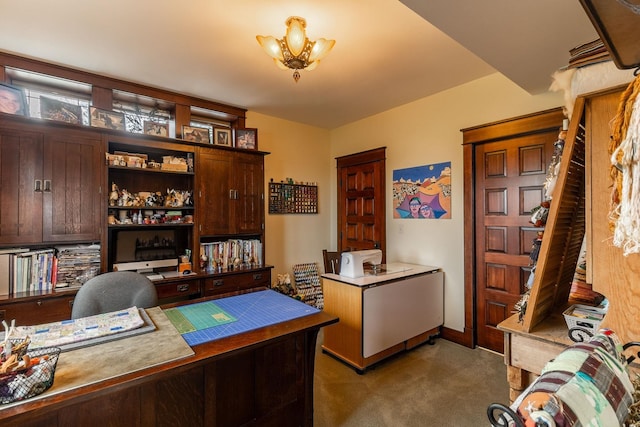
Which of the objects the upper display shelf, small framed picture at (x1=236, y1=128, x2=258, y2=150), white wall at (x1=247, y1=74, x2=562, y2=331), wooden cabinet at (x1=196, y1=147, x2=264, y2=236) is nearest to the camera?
the upper display shelf

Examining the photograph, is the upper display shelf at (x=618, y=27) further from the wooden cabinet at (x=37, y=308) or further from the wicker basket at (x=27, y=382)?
the wooden cabinet at (x=37, y=308)

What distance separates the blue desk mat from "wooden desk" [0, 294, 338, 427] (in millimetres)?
66

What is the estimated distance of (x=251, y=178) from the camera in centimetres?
346

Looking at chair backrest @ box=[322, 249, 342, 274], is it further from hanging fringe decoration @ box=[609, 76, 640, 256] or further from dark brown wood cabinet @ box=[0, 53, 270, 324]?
hanging fringe decoration @ box=[609, 76, 640, 256]

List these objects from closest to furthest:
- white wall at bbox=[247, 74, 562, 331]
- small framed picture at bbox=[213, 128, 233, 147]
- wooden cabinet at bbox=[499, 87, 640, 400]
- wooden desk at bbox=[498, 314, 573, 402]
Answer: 1. wooden cabinet at bbox=[499, 87, 640, 400]
2. wooden desk at bbox=[498, 314, 573, 402]
3. white wall at bbox=[247, 74, 562, 331]
4. small framed picture at bbox=[213, 128, 233, 147]

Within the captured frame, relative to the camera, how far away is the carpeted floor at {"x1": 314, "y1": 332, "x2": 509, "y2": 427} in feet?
6.58

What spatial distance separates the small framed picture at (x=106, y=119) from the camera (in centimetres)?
266

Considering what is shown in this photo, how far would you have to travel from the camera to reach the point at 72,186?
8.18ft

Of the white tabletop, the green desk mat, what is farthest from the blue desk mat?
the white tabletop

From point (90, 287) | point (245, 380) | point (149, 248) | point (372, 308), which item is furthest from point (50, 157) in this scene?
point (372, 308)

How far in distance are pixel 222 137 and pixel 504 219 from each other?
3.10 m

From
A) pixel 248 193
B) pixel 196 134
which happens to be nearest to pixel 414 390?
pixel 248 193

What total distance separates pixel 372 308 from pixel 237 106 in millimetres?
2818

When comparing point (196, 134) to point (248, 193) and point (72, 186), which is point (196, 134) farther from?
point (72, 186)
